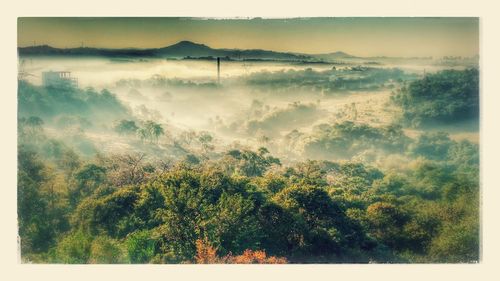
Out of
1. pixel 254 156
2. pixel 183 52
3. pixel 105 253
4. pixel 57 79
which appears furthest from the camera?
pixel 254 156

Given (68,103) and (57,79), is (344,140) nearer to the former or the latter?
(68,103)

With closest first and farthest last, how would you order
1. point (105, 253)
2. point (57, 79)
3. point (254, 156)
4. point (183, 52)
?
point (105, 253), point (57, 79), point (183, 52), point (254, 156)

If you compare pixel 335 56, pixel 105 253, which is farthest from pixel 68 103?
pixel 335 56

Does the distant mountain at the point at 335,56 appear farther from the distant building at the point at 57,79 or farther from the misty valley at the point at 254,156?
the distant building at the point at 57,79

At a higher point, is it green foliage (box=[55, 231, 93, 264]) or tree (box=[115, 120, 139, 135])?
tree (box=[115, 120, 139, 135])

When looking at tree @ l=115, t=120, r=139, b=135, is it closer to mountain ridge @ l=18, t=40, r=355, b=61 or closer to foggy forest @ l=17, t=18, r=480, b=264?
foggy forest @ l=17, t=18, r=480, b=264

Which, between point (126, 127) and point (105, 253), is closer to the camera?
point (105, 253)

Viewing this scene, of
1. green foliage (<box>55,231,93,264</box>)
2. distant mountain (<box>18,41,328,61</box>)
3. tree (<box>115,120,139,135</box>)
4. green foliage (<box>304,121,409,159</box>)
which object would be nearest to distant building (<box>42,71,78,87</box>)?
distant mountain (<box>18,41,328,61</box>)
